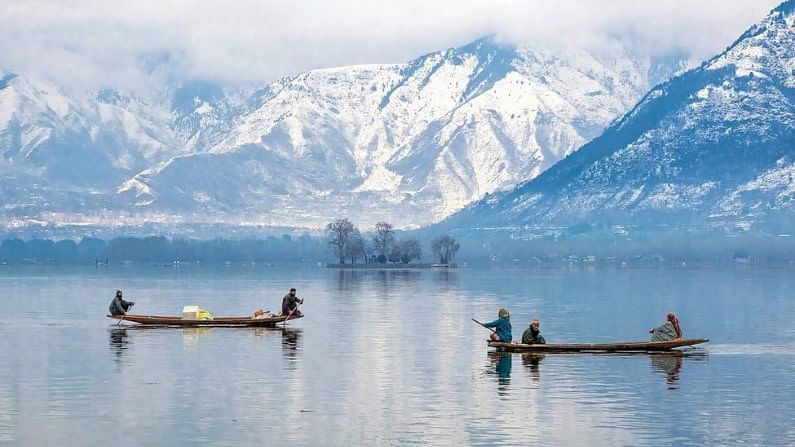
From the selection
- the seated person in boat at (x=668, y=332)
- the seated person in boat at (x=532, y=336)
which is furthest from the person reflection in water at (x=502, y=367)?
Answer: the seated person in boat at (x=668, y=332)

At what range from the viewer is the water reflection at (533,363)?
102m

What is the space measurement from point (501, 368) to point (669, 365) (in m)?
11.4

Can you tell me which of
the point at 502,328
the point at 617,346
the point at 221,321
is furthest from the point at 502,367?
the point at 221,321

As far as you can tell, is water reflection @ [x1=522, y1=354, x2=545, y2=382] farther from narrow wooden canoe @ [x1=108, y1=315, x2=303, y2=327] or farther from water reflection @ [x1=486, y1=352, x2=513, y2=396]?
narrow wooden canoe @ [x1=108, y1=315, x2=303, y2=327]

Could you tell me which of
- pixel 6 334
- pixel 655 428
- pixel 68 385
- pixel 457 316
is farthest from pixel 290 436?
pixel 457 316

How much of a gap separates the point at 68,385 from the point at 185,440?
2369cm

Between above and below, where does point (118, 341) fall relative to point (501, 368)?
above

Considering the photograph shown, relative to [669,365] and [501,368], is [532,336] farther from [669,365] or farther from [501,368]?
[669,365]

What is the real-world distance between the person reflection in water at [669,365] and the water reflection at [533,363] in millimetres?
7726

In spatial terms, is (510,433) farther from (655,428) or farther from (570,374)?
(570,374)

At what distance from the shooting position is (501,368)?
352ft

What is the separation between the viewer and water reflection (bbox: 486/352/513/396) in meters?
96.6

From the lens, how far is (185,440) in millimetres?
76062

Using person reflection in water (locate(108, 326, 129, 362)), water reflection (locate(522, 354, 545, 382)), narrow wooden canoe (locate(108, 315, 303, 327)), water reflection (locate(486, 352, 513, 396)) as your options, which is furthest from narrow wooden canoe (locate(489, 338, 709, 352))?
narrow wooden canoe (locate(108, 315, 303, 327))
